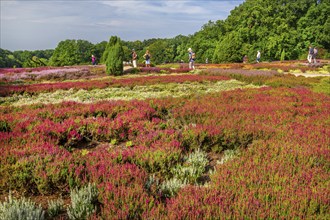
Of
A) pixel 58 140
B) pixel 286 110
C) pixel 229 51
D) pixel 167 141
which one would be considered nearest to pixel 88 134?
pixel 58 140

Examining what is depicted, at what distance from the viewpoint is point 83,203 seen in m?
3.09

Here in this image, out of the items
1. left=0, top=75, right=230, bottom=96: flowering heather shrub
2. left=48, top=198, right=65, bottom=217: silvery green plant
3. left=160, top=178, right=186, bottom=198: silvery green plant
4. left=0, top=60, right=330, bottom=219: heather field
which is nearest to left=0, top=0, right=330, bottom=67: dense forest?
left=0, top=75, right=230, bottom=96: flowering heather shrub

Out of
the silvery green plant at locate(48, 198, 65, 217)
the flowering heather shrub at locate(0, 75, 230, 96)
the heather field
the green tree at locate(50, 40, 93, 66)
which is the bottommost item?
the silvery green plant at locate(48, 198, 65, 217)

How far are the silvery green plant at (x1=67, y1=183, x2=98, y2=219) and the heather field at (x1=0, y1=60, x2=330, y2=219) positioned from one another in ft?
0.04

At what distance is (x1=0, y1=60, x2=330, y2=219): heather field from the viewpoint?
2.88 metres

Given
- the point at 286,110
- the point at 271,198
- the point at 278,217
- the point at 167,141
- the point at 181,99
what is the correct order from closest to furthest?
the point at 278,217, the point at 271,198, the point at 167,141, the point at 286,110, the point at 181,99

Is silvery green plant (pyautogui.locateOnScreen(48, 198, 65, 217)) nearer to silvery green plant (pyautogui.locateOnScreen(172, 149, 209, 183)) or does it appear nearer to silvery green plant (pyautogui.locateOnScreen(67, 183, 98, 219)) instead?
silvery green plant (pyautogui.locateOnScreen(67, 183, 98, 219))

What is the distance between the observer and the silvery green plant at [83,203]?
9.90ft

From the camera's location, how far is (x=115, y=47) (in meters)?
21.7

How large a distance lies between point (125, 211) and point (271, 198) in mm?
1565

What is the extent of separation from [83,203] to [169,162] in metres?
1.63

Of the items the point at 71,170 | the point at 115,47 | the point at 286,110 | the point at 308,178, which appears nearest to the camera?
the point at 308,178

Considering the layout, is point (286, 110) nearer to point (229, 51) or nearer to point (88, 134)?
point (88, 134)

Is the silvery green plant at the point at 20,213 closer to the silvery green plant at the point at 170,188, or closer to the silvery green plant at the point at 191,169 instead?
the silvery green plant at the point at 170,188
